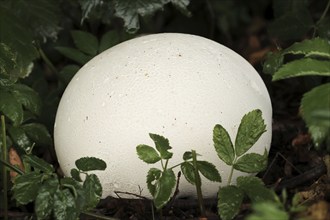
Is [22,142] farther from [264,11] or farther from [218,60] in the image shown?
[264,11]

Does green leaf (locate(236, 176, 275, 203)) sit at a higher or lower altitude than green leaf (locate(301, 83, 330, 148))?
lower

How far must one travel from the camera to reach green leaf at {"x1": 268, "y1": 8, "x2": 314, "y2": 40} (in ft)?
8.80

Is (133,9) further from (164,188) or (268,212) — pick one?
(268,212)

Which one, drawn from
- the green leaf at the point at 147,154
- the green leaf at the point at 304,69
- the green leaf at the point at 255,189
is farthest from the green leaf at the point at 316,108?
the green leaf at the point at 147,154

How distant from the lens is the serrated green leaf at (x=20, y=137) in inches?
89.5

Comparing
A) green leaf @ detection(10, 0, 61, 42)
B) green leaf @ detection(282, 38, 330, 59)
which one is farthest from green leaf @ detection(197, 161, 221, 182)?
green leaf @ detection(10, 0, 61, 42)

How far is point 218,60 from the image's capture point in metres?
2.09

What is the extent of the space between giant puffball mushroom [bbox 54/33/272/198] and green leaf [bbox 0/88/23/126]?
17 centimetres

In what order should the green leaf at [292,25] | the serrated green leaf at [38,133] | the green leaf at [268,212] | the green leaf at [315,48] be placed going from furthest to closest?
the green leaf at [292,25] → the serrated green leaf at [38,133] → the green leaf at [315,48] → the green leaf at [268,212]

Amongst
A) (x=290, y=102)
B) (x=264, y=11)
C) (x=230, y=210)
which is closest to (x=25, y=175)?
(x=230, y=210)

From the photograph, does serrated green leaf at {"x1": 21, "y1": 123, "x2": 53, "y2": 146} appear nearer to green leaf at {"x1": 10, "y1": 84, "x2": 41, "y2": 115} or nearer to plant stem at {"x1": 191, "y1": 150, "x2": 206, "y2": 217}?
green leaf at {"x1": 10, "y1": 84, "x2": 41, "y2": 115}

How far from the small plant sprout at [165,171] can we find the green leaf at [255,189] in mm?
74

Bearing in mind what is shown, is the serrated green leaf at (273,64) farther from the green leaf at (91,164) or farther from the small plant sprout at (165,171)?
the green leaf at (91,164)

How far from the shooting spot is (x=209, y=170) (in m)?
1.83
